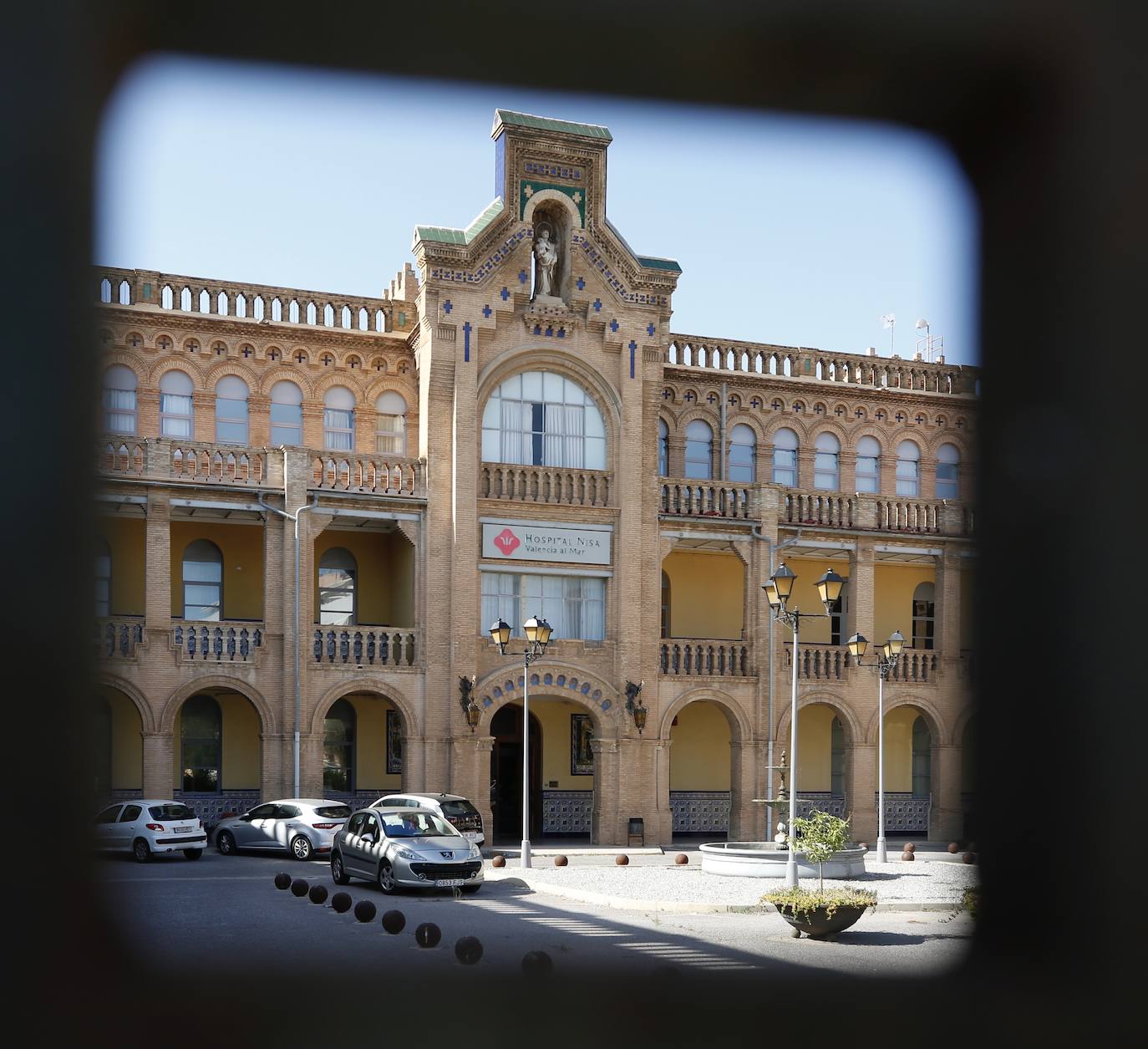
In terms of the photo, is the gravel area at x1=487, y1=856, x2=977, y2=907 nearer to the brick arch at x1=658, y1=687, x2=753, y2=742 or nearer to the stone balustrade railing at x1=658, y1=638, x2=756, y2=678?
the brick arch at x1=658, y1=687, x2=753, y2=742

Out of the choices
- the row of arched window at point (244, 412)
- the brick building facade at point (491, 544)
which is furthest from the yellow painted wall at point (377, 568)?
the row of arched window at point (244, 412)

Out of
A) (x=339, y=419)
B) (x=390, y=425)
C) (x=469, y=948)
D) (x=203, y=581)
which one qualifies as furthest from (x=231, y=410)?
(x=469, y=948)

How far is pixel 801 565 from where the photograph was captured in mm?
35469

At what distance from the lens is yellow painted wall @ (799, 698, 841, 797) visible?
36031mm

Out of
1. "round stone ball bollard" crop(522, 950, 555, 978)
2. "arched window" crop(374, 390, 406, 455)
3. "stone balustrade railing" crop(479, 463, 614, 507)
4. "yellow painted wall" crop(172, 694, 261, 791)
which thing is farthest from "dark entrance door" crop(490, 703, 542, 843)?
"round stone ball bollard" crop(522, 950, 555, 978)

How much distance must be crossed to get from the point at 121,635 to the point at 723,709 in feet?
44.6

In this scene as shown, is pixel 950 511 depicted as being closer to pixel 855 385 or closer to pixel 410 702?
pixel 855 385

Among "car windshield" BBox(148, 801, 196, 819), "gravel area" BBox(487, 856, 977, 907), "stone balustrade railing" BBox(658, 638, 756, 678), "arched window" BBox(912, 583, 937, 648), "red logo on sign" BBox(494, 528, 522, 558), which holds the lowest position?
"gravel area" BBox(487, 856, 977, 907)

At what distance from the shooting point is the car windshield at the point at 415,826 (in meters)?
21.7

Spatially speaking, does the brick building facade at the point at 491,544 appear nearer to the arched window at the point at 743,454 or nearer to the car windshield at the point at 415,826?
the arched window at the point at 743,454

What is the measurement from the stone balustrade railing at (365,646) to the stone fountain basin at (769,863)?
8.65 metres

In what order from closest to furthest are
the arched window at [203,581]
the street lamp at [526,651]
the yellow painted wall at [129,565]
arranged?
the street lamp at [526,651], the yellow painted wall at [129,565], the arched window at [203,581]

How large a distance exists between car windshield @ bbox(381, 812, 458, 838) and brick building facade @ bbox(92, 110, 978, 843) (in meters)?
7.20

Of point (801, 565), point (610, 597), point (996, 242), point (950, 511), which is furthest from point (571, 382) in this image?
point (996, 242)
